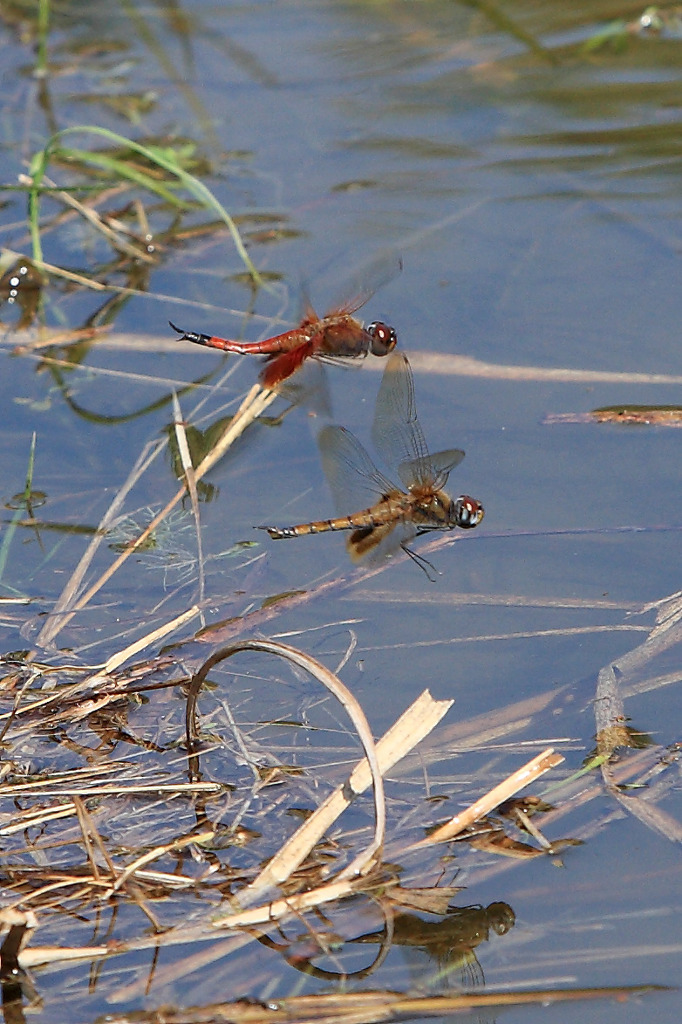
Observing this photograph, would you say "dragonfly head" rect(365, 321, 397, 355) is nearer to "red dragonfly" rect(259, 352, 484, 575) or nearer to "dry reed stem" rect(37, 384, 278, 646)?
"red dragonfly" rect(259, 352, 484, 575)

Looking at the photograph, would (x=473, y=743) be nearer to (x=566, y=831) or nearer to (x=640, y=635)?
(x=566, y=831)

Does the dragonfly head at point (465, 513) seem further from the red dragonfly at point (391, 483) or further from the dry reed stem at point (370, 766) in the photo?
the dry reed stem at point (370, 766)

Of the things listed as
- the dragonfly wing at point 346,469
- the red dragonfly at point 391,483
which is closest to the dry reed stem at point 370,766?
the red dragonfly at point 391,483

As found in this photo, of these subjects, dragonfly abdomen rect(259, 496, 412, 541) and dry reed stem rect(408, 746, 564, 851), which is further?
dragonfly abdomen rect(259, 496, 412, 541)

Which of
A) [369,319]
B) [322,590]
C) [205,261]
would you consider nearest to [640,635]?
[322,590]

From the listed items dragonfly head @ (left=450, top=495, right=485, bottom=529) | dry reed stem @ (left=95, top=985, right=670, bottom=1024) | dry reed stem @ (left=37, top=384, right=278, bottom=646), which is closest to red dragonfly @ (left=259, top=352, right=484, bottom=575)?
dragonfly head @ (left=450, top=495, right=485, bottom=529)
